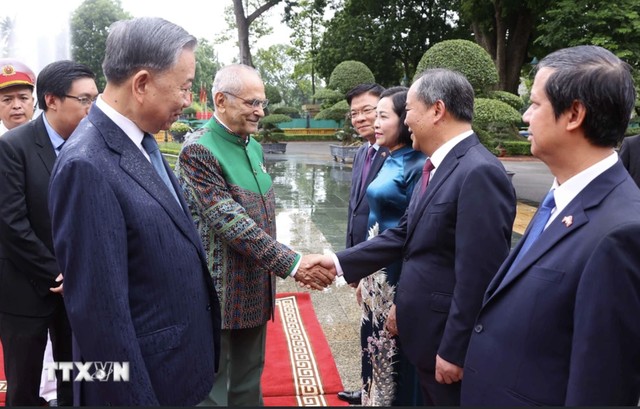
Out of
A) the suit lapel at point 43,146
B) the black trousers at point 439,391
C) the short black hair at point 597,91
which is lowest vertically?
the black trousers at point 439,391

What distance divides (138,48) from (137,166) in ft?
1.09

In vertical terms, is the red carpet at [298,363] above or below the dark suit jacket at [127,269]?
below

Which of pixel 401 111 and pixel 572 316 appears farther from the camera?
pixel 401 111

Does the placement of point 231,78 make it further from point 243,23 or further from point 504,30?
point 504,30

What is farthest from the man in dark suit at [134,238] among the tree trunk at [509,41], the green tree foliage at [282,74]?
the green tree foliage at [282,74]

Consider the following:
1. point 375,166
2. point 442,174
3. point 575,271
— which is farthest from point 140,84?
point 375,166

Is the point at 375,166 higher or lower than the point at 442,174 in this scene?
lower

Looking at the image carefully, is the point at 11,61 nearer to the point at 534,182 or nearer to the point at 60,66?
the point at 60,66

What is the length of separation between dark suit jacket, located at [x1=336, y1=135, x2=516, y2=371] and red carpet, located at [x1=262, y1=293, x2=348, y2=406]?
1.22m

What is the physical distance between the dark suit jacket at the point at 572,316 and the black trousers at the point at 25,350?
196cm

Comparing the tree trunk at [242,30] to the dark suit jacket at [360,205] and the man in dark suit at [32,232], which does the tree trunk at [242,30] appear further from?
the man in dark suit at [32,232]

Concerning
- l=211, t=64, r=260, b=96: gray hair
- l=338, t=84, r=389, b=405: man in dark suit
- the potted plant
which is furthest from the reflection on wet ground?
the potted plant

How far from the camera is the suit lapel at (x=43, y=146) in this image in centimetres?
244

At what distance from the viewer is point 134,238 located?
1425mm
